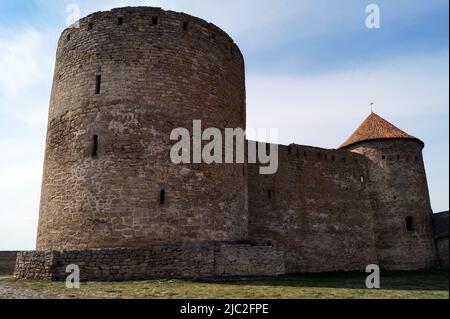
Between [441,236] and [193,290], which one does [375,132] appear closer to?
[441,236]

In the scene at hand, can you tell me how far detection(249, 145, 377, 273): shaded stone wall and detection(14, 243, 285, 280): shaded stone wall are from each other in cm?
624

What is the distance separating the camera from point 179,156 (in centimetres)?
1118

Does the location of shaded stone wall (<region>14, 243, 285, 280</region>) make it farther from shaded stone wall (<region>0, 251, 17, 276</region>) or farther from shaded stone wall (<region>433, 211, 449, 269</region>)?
shaded stone wall (<region>433, 211, 449, 269</region>)

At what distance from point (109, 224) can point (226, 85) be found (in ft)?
18.4

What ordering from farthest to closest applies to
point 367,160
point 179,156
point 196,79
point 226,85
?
point 367,160 → point 226,85 → point 196,79 → point 179,156

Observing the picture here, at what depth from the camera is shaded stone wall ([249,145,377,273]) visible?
670 inches

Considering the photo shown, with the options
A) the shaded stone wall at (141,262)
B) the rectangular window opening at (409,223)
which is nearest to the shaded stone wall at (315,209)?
the rectangular window opening at (409,223)

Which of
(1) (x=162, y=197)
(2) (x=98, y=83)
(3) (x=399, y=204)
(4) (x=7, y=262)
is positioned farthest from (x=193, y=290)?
(3) (x=399, y=204)

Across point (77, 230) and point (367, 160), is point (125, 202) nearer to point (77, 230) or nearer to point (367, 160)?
point (77, 230)

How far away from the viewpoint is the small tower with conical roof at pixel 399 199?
1998 centimetres

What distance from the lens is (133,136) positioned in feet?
36.0

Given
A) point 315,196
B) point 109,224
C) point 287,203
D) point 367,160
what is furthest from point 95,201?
point 367,160

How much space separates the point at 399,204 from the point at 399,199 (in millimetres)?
257

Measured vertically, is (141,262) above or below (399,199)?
below
